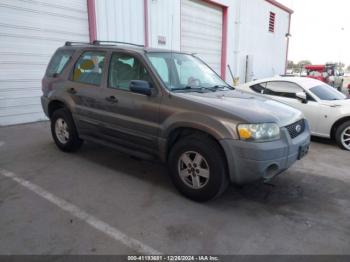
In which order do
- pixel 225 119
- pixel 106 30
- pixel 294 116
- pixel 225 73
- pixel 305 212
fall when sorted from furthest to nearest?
pixel 225 73
pixel 106 30
pixel 294 116
pixel 305 212
pixel 225 119

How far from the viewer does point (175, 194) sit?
3.83 m

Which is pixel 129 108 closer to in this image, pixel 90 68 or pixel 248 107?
pixel 90 68

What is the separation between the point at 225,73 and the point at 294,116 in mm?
11659

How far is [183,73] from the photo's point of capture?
4246 mm

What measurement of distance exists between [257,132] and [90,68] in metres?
2.81

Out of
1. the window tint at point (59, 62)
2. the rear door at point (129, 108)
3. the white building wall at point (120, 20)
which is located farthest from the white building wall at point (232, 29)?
the rear door at point (129, 108)

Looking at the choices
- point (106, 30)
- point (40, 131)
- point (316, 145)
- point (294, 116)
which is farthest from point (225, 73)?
point (294, 116)

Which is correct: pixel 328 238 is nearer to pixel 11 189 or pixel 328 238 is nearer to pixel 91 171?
pixel 91 171

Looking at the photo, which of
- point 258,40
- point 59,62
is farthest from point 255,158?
point 258,40

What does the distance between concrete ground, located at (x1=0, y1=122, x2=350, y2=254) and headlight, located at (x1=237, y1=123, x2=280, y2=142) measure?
88 centimetres

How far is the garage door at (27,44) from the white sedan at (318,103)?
557 cm

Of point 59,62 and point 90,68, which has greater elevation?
point 59,62

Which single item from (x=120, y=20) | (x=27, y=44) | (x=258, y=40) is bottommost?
(x=27, y=44)

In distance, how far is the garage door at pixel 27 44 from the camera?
23.7ft
